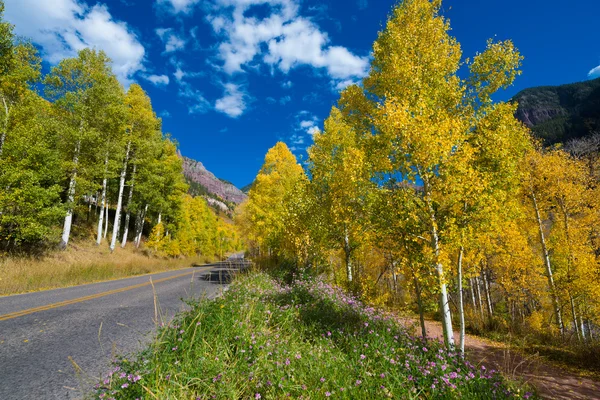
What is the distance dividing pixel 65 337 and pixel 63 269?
34.6 feet

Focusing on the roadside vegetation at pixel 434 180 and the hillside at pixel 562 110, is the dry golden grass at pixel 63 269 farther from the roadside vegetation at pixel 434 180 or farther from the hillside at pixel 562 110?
the hillside at pixel 562 110

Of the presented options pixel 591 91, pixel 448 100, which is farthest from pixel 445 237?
pixel 591 91

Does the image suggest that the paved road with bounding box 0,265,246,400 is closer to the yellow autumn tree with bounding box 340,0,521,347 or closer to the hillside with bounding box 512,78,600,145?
the yellow autumn tree with bounding box 340,0,521,347

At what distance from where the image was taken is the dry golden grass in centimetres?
1038

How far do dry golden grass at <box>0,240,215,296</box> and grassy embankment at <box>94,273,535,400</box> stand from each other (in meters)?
9.87

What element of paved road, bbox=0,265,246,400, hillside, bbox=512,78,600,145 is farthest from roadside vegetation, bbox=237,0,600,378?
hillside, bbox=512,78,600,145

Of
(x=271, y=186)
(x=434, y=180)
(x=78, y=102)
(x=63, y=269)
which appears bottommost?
(x=63, y=269)

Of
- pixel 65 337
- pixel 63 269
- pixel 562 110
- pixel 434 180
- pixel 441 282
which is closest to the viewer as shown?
pixel 65 337

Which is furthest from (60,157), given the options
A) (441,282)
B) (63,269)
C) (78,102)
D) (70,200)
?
(441,282)

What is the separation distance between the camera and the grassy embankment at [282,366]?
3.07 meters

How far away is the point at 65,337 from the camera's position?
5.02 meters

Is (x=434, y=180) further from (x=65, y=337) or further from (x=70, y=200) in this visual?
(x=70, y=200)

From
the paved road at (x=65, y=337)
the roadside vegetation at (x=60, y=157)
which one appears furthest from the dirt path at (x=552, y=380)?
the roadside vegetation at (x=60, y=157)

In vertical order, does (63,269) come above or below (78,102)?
below
